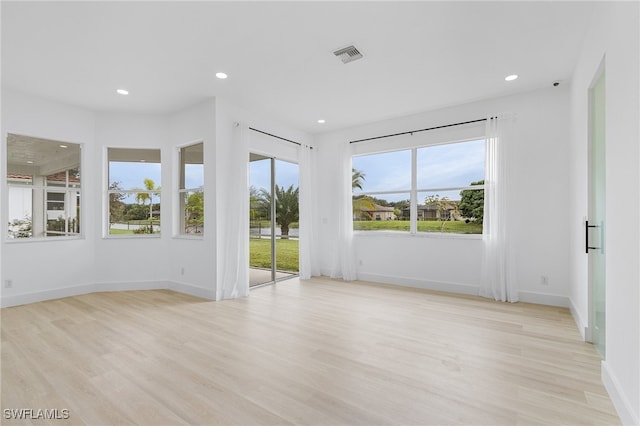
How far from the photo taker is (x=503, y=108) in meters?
4.40

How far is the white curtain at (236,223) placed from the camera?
4488 millimetres

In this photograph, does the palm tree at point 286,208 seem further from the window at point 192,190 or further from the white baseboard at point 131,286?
the white baseboard at point 131,286

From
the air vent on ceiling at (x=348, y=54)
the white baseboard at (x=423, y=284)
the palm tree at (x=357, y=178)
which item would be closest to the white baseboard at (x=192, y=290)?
the white baseboard at (x=423, y=284)

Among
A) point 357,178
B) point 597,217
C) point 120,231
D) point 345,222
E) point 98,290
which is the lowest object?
point 98,290

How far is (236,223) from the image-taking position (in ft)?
15.0

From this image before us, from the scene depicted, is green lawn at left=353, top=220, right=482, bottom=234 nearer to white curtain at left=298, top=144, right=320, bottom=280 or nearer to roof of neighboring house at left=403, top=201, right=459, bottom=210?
roof of neighboring house at left=403, top=201, right=459, bottom=210

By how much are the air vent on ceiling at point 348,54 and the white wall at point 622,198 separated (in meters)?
1.97

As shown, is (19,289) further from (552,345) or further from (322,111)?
(552,345)

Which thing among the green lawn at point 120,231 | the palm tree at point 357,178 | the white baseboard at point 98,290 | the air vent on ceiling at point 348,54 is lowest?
the white baseboard at point 98,290

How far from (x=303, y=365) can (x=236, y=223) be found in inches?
104

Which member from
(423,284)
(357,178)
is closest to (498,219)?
(423,284)

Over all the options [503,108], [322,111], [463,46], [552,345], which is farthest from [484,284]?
[322,111]

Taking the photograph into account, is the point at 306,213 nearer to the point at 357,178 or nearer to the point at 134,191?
the point at 357,178

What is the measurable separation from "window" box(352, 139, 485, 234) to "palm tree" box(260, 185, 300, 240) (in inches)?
47.1
